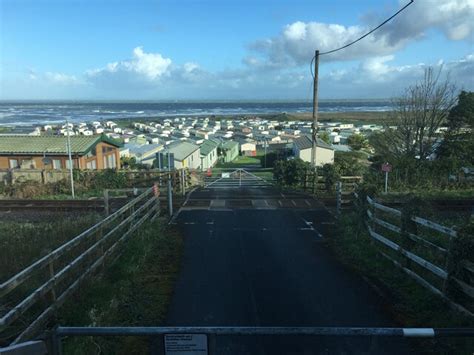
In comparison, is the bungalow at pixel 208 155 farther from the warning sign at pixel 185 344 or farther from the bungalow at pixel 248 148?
the warning sign at pixel 185 344

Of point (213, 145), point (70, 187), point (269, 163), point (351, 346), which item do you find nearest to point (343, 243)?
point (351, 346)

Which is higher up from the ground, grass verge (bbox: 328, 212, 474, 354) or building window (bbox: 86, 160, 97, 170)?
grass verge (bbox: 328, 212, 474, 354)

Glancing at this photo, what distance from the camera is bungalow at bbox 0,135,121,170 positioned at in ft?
103

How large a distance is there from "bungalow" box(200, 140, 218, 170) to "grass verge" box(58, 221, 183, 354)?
169 ft

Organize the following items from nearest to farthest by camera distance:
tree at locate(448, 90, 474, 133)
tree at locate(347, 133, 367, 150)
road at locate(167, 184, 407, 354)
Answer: road at locate(167, 184, 407, 354), tree at locate(448, 90, 474, 133), tree at locate(347, 133, 367, 150)

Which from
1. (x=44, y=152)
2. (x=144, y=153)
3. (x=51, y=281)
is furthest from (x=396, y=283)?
(x=144, y=153)

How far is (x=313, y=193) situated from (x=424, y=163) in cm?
677

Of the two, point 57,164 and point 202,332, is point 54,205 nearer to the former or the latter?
point 57,164

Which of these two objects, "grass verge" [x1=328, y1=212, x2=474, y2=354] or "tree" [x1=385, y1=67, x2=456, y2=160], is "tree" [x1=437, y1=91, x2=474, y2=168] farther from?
"grass verge" [x1=328, y1=212, x2=474, y2=354]

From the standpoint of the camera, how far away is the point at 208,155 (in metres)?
65.6

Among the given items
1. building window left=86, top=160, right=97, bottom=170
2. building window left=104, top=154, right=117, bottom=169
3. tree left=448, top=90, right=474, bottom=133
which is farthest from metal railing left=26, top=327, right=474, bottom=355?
building window left=104, top=154, right=117, bottom=169

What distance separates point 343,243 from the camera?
10469mm

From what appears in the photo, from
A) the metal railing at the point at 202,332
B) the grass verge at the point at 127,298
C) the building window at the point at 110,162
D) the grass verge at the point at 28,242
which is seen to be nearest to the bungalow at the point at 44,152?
the building window at the point at 110,162

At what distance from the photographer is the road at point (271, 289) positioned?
17.3ft
